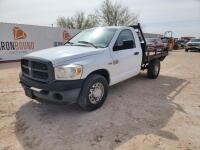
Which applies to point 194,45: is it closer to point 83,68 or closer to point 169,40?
point 169,40

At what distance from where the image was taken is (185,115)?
4.68 meters

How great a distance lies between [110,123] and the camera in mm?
4246

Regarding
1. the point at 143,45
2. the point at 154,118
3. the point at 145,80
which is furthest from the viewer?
the point at 145,80

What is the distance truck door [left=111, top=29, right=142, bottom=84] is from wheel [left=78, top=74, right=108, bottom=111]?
1.97 ft

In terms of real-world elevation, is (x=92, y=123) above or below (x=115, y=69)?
below

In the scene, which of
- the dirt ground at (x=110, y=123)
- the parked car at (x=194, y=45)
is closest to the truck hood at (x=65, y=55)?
the dirt ground at (x=110, y=123)

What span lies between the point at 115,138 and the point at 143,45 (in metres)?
4.14

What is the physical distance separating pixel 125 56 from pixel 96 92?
1485 millimetres

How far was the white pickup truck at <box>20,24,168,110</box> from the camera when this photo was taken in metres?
4.15

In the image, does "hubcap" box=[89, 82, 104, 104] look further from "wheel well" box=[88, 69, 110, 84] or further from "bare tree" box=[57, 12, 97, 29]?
"bare tree" box=[57, 12, 97, 29]

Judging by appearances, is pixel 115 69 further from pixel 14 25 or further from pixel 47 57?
pixel 14 25

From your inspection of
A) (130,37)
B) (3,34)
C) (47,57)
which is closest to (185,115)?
(130,37)

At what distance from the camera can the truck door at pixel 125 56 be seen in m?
5.38

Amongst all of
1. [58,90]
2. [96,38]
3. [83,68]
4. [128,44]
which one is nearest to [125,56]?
[128,44]
